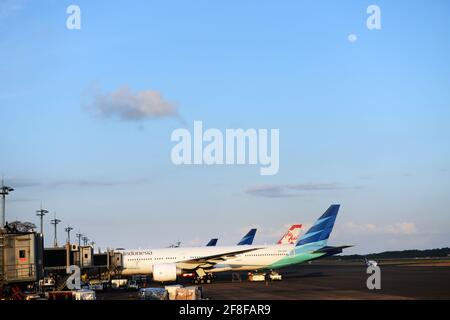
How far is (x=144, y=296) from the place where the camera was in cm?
3575

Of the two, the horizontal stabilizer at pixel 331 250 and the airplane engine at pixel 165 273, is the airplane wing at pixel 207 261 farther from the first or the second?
the horizontal stabilizer at pixel 331 250

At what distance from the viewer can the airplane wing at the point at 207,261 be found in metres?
66.7

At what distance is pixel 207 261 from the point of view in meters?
67.5

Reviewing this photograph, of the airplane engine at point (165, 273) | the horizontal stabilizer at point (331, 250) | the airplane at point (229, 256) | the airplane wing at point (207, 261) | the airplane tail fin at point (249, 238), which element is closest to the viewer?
the airplane engine at point (165, 273)

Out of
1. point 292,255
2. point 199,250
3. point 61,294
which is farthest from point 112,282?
point 61,294

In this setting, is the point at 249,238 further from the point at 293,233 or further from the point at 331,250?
the point at 331,250

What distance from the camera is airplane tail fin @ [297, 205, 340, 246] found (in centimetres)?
7300

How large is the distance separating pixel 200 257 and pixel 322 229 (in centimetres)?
1638

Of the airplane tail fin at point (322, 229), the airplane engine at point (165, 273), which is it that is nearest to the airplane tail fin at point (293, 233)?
the airplane tail fin at point (322, 229)

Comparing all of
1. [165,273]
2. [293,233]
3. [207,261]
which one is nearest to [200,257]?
[207,261]

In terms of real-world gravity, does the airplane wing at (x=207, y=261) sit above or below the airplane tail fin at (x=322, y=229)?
below

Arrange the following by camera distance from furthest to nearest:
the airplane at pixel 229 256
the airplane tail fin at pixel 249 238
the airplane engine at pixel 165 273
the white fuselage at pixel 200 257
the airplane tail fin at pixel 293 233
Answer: the airplane tail fin at pixel 249 238
the airplane tail fin at pixel 293 233
the white fuselage at pixel 200 257
the airplane at pixel 229 256
the airplane engine at pixel 165 273

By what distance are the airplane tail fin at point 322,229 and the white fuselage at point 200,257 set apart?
98.2 inches
